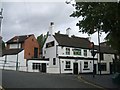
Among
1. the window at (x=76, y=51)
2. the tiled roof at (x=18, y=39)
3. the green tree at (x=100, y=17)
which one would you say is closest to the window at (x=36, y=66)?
the window at (x=76, y=51)

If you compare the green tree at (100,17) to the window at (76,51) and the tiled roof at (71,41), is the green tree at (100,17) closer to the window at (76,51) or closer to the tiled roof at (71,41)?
the tiled roof at (71,41)

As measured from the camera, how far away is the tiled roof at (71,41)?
5680cm

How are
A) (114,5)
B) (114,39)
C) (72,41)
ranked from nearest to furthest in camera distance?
1. (114,5)
2. (114,39)
3. (72,41)

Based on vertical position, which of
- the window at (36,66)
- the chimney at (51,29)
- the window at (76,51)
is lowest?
the window at (36,66)

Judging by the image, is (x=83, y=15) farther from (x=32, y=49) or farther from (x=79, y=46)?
(x=32, y=49)

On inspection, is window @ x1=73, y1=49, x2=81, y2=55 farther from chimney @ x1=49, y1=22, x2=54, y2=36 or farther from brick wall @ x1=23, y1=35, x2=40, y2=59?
brick wall @ x1=23, y1=35, x2=40, y2=59

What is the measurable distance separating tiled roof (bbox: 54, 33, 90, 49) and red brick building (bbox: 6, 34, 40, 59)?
8448mm

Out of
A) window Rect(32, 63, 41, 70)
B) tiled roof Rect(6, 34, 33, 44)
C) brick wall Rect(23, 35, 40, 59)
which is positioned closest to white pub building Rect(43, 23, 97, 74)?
window Rect(32, 63, 41, 70)

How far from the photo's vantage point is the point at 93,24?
70.9 ft

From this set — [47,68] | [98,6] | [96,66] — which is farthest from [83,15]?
[96,66]

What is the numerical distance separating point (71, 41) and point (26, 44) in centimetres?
1166

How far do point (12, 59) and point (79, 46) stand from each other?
15.0 meters

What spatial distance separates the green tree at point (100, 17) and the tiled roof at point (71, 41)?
106 ft

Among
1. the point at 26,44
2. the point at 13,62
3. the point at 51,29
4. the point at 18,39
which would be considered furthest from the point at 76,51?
the point at 18,39
